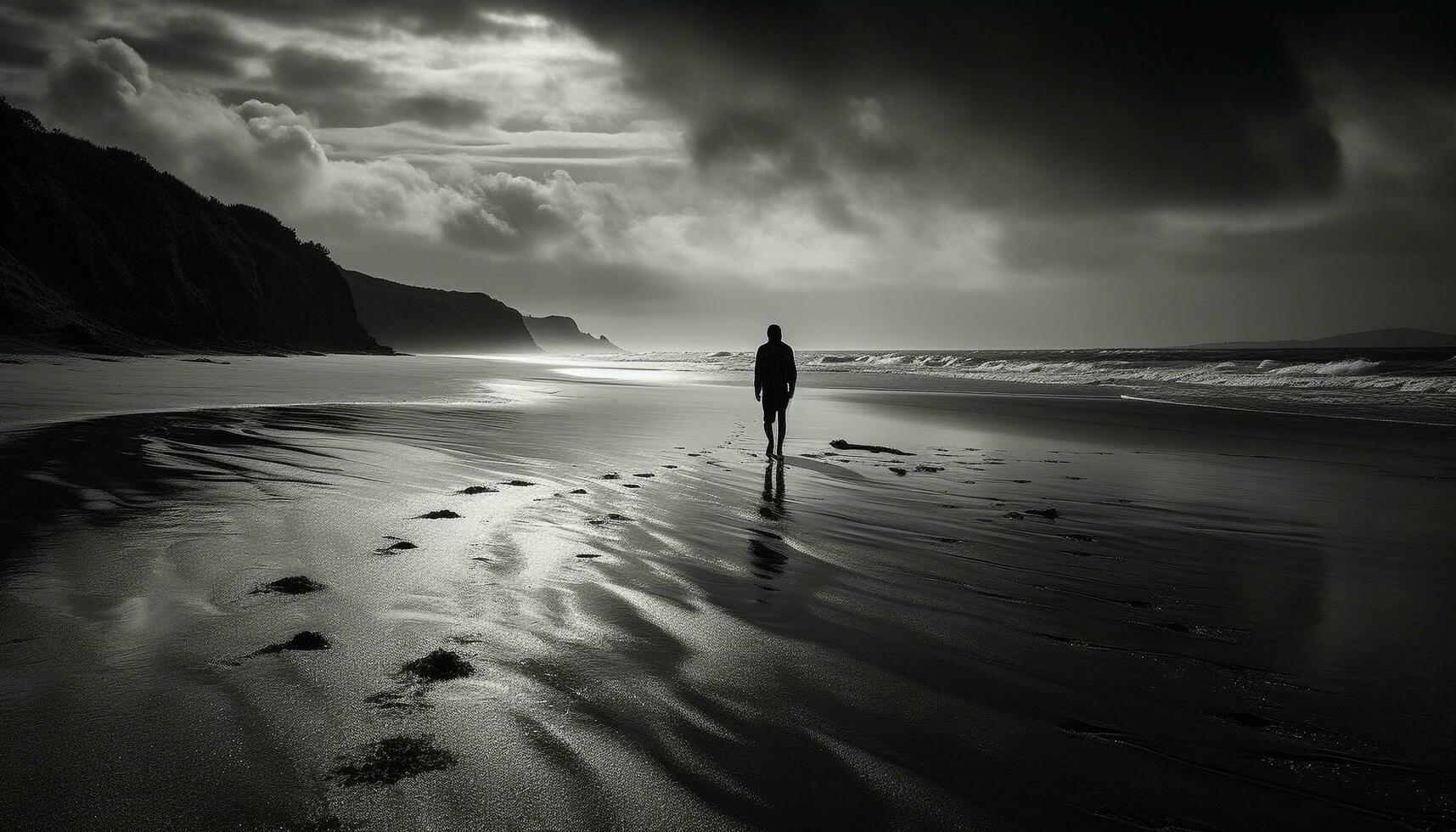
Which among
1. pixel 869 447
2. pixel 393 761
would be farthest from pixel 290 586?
pixel 869 447

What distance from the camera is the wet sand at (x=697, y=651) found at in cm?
210

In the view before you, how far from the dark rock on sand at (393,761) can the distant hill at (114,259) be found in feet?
94.6

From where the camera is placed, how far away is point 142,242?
40.9 metres

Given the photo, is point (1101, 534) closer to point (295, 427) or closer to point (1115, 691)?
point (1115, 691)

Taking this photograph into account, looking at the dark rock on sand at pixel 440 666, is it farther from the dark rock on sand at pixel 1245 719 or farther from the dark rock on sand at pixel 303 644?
the dark rock on sand at pixel 1245 719

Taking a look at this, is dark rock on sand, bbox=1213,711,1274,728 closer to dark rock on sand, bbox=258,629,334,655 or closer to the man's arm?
dark rock on sand, bbox=258,629,334,655

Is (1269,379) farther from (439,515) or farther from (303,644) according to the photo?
(303,644)

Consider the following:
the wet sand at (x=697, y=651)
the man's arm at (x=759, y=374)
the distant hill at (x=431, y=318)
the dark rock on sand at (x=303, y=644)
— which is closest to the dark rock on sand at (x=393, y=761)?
the wet sand at (x=697, y=651)

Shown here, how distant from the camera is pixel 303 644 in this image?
2.96 meters

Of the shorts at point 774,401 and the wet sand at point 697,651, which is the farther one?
the shorts at point 774,401

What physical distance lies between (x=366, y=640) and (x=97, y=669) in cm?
92

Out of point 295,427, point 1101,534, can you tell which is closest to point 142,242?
point 295,427

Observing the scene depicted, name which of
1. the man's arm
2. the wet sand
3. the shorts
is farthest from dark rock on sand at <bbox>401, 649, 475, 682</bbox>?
the man's arm

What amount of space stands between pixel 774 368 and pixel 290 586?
27.8ft
